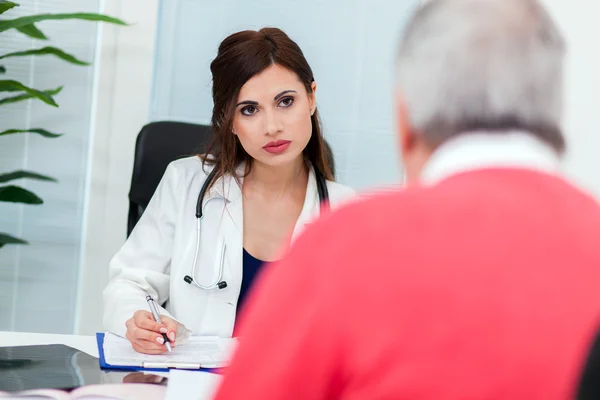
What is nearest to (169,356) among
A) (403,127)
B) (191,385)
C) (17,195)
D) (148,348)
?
(148,348)

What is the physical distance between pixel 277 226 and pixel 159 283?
342 mm

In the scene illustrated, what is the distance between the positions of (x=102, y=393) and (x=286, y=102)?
3.23ft

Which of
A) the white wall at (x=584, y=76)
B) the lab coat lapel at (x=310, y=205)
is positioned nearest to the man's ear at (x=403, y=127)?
the lab coat lapel at (x=310, y=205)

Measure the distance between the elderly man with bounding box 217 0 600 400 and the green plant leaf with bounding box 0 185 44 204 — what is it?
1933mm

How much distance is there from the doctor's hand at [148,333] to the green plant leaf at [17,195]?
1.04 meters

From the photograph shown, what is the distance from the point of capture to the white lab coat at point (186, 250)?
1878 mm

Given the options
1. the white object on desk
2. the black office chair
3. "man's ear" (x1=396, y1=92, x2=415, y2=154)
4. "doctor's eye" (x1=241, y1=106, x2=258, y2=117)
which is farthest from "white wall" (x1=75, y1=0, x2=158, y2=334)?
"man's ear" (x1=396, y1=92, x2=415, y2=154)

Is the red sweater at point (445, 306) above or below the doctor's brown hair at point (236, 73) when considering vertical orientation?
below

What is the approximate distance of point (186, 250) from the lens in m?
1.94

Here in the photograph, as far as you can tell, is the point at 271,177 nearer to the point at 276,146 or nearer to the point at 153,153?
the point at 276,146

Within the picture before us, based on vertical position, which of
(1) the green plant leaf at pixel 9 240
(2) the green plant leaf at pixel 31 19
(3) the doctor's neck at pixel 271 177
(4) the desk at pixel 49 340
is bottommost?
(4) the desk at pixel 49 340

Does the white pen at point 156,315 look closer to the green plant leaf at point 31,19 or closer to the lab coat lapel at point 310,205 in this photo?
the lab coat lapel at point 310,205

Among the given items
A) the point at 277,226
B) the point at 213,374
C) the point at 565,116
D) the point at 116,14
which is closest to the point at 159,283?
the point at 277,226

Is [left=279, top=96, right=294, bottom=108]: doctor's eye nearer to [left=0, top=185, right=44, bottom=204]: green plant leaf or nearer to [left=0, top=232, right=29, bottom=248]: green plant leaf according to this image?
[left=0, top=185, right=44, bottom=204]: green plant leaf
